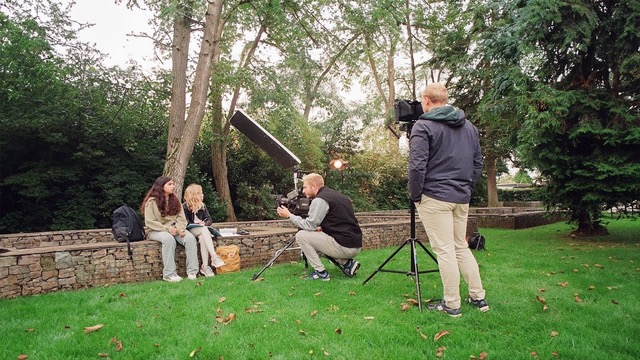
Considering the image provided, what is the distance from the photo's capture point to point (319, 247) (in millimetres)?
5371

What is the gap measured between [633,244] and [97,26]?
12645mm

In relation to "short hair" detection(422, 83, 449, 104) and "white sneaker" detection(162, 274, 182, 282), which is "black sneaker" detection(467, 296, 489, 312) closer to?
"short hair" detection(422, 83, 449, 104)

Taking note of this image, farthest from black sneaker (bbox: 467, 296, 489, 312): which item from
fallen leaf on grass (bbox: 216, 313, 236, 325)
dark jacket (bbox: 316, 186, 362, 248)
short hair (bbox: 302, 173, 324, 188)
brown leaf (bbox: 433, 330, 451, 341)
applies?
short hair (bbox: 302, 173, 324, 188)

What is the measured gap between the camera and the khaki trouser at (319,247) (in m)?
5.35

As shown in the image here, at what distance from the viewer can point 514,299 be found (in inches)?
168

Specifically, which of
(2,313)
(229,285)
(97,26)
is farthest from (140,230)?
(97,26)

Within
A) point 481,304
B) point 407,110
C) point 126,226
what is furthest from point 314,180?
point 126,226

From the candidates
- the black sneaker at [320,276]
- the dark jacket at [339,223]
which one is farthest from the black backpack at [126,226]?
the dark jacket at [339,223]

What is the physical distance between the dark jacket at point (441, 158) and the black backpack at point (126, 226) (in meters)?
4.10

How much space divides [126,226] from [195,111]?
3.98m

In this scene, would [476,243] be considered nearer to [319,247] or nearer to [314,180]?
[319,247]

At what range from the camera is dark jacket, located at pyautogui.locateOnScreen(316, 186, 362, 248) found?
533cm

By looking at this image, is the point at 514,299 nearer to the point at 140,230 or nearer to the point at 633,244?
the point at 140,230

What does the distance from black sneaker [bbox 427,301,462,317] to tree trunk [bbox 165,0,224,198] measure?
6569 millimetres
